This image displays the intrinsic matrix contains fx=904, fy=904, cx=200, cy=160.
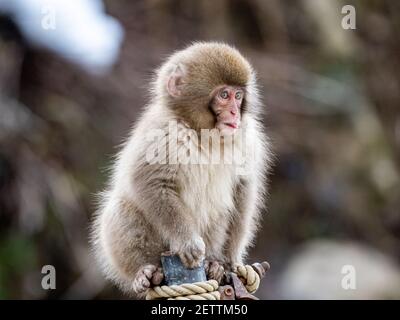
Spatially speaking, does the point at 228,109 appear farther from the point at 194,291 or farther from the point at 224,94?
the point at 194,291

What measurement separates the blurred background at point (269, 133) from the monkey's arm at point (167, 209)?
161 inches

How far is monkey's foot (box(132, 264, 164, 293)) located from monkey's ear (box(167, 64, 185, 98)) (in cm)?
117

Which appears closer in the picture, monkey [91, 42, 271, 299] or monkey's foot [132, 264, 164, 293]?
monkey's foot [132, 264, 164, 293]

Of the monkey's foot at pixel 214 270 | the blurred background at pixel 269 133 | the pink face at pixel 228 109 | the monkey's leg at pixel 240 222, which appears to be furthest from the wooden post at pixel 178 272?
the blurred background at pixel 269 133

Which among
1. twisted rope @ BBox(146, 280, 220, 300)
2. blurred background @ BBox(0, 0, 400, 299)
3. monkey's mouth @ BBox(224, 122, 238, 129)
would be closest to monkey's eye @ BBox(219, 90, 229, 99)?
monkey's mouth @ BBox(224, 122, 238, 129)

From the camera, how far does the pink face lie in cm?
524

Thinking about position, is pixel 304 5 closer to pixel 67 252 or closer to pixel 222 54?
pixel 67 252

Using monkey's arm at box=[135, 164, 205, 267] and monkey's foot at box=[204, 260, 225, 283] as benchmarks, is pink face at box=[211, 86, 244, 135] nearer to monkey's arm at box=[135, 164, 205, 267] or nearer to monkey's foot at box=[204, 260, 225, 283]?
monkey's arm at box=[135, 164, 205, 267]

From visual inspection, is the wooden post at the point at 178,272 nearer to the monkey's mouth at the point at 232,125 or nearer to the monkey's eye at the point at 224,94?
the monkey's mouth at the point at 232,125

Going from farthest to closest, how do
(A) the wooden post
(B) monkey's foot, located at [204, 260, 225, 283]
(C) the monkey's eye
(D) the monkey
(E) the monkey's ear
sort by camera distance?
(E) the monkey's ear, (C) the monkey's eye, (D) the monkey, (B) monkey's foot, located at [204, 260, 225, 283], (A) the wooden post

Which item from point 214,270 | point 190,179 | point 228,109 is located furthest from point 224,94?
point 214,270

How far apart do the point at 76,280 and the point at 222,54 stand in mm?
6014

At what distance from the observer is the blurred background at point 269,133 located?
10.5m

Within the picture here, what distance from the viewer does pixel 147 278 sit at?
477 centimetres
